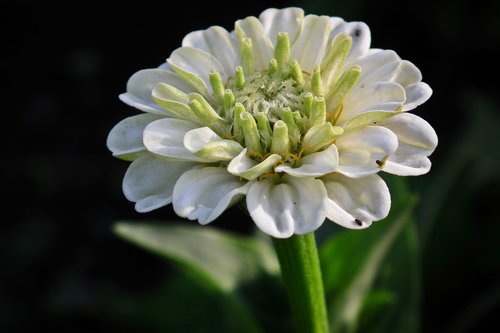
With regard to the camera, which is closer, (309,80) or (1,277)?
(309,80)

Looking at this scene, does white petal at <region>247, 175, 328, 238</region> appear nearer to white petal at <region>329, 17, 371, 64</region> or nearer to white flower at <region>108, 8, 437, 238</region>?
white flower at <region>108, 8, 437, 238</region>

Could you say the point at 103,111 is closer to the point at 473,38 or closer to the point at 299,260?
the point at 473,38

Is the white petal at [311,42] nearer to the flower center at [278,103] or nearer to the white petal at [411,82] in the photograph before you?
the flower center at [278,103]

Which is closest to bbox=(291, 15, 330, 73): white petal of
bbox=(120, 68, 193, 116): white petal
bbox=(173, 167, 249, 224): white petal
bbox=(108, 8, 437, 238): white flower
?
bbox=(108, 8, 437, 238): white flower

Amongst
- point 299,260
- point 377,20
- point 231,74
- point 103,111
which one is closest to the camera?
point 299,260

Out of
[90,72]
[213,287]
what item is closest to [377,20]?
[90,72]

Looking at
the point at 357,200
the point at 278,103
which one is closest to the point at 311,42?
the point at 278,103

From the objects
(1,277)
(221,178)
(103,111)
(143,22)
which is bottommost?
(1,277)
